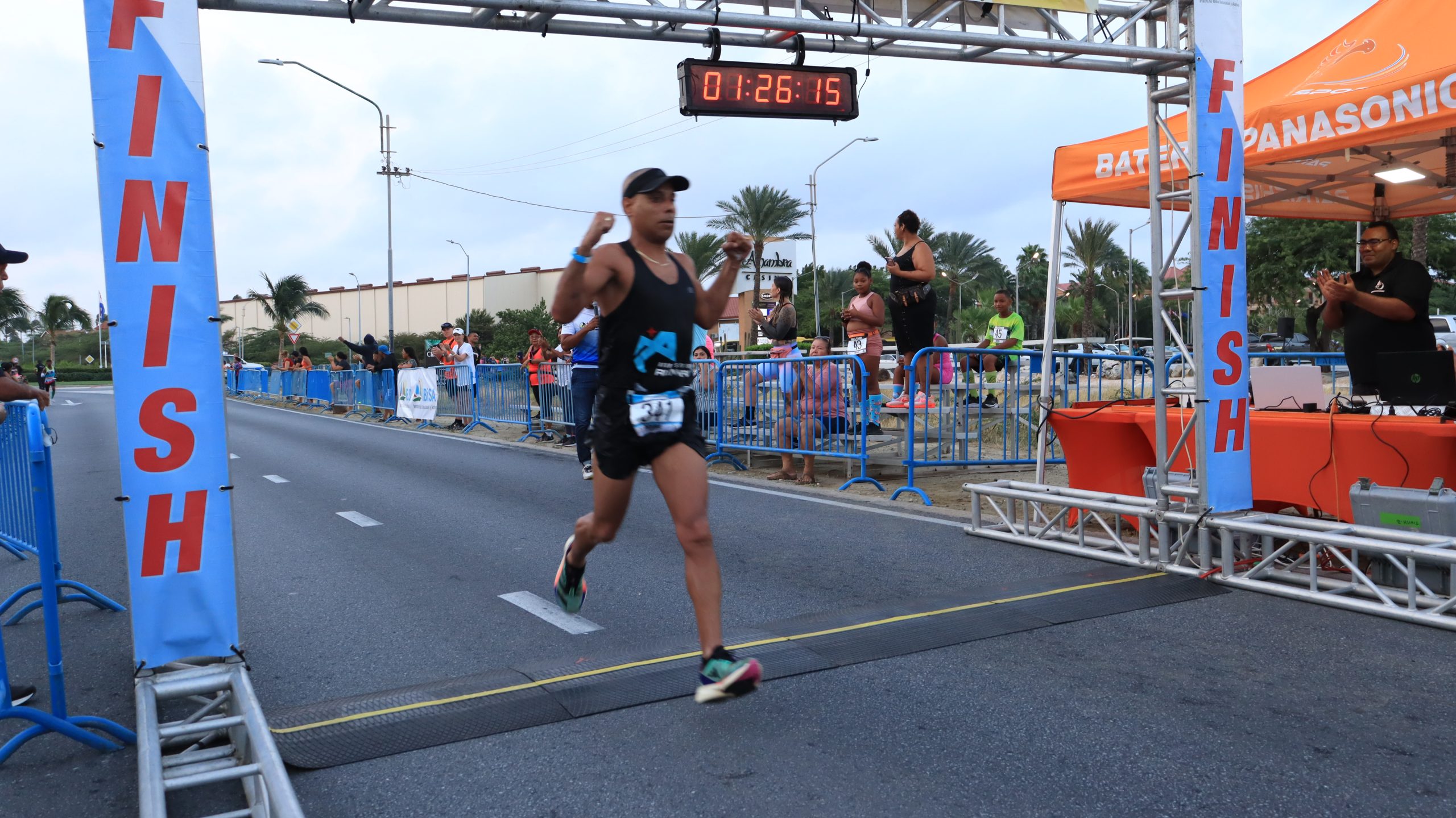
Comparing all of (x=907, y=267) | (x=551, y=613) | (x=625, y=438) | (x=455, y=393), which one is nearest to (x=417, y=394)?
(x=455, y=393)

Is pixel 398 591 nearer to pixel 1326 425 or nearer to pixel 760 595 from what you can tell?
pixel 760 595

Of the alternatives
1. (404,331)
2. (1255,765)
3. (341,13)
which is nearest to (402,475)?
(341,13)

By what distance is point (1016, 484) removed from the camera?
7.56 m

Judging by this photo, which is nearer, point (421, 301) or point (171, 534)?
point (171, 534)

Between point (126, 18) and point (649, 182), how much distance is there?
1991 millimetres

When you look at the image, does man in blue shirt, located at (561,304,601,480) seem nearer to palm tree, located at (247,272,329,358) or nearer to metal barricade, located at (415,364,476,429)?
metal barricade, located at (415,364,476,429)

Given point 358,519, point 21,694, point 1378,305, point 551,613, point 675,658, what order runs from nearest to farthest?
point 21,694 → point 675,658 → point 551,613 → point 1378,305 → point 358,519

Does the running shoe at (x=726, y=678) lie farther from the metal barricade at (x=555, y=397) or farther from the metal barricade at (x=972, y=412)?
the metal barricade at (x=555, y=397)

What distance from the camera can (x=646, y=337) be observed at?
13.2ft

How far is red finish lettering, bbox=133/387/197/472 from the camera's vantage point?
12.9 feet

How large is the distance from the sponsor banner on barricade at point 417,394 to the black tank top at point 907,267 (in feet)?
45.3

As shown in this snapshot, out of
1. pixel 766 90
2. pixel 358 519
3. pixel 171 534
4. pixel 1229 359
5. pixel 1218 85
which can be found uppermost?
pixel 766 90

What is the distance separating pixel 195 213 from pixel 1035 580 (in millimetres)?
4686

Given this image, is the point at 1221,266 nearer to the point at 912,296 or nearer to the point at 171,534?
the point at 912,296
